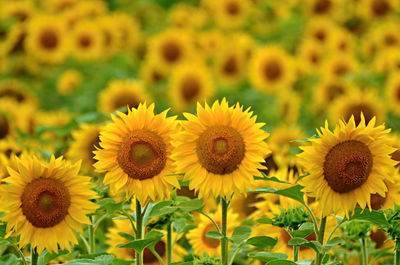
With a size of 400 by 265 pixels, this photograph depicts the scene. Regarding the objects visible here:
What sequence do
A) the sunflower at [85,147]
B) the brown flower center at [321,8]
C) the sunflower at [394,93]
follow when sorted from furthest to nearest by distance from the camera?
the brown flower center at [321,8] < the sunflower at [394,93] < the sunflower at [85,147]

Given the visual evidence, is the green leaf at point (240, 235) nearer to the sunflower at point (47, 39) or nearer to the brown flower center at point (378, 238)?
the brown flower center at point (378, 238)

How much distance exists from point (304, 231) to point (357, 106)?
2731mm

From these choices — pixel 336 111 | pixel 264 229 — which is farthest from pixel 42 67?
pixel 264 229

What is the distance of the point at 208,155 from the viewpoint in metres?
1.65

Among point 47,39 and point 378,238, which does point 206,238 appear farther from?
point 47,39

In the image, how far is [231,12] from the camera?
20.3 feet

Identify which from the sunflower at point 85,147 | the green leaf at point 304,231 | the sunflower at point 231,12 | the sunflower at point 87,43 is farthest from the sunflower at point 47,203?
the sunflower at point 231,12

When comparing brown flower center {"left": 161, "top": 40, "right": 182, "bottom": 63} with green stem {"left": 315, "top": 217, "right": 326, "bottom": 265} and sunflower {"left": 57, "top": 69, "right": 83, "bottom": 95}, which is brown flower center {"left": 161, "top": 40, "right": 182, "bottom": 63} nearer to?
sunflower {"left": 57, "top": 69, "right": 83, "bottom": 95}

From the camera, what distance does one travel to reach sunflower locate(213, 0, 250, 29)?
615 cm

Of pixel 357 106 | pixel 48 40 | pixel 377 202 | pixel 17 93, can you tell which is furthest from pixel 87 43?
pixel 377 202

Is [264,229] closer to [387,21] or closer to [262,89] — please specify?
[262,89]

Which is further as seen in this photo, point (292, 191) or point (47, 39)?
point (47, 39)

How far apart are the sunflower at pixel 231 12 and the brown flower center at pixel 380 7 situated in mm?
1017

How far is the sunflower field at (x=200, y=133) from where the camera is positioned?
161 cm
